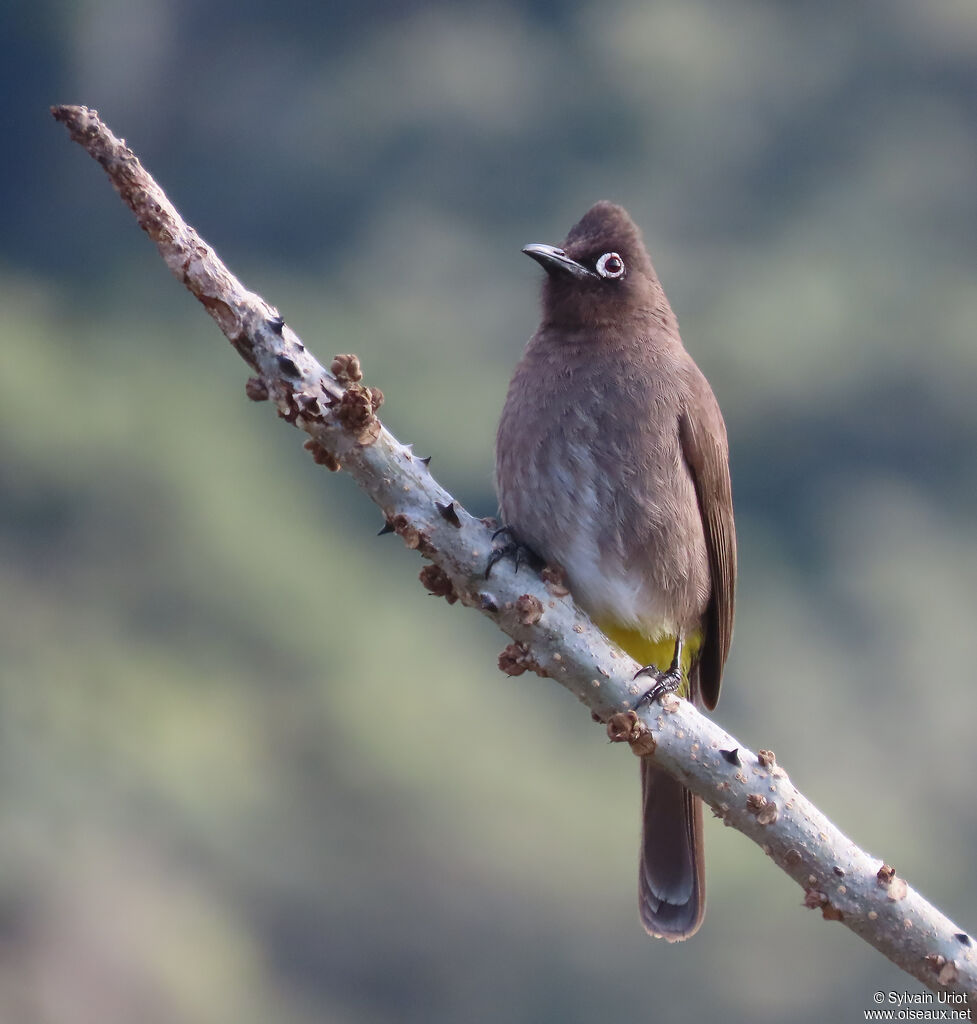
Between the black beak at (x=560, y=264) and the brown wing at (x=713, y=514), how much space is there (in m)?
0.44

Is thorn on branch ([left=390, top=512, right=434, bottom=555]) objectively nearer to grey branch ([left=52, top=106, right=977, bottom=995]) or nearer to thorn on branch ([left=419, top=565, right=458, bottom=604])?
grey branch ([left=52, top=106, right=977, bottom=995])

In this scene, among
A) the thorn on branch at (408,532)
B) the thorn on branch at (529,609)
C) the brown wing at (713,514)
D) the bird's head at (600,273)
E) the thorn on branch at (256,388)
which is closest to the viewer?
the thorn on branch at (256,388)

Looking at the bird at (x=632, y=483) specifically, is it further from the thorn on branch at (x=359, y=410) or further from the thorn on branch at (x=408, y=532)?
the thorn on branch at (x=359, y=410)

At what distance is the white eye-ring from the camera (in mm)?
3434

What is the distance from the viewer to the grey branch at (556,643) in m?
2.07

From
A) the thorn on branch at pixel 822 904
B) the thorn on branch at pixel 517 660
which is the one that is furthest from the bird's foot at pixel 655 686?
the thorn on branch at pixel 822 904

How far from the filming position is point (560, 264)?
340 centimetres

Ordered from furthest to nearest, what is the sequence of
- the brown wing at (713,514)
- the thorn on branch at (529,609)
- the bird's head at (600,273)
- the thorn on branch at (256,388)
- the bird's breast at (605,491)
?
1. the bird's head at (600,273)
2. the brown wing at (713,514)
3. the bird's breast at (605,491)
4. the thorn on branch at (529,609)
5. the thorn on branch at (256,388)

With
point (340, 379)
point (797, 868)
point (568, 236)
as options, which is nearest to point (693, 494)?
point (568, 236)

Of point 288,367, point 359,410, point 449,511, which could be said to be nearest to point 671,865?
point 449,511

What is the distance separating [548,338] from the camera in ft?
11.1

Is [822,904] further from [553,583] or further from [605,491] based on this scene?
[605,491]

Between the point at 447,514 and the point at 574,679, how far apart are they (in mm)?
424

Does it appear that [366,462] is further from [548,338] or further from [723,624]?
[723,624]
